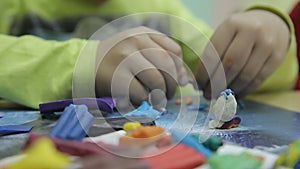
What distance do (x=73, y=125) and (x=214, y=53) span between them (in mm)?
234

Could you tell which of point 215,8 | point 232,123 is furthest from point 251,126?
point 215,8

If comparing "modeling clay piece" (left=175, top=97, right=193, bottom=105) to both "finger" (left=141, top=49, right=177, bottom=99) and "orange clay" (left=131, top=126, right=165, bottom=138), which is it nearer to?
"finger" (left=141, top=49, right=177, bottom=99)

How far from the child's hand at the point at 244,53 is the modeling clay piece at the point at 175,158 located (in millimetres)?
220

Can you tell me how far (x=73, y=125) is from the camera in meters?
0.26

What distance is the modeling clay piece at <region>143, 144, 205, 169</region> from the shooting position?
205mm

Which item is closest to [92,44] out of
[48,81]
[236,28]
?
[48,81]

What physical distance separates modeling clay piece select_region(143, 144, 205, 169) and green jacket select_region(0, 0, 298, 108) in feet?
0.66

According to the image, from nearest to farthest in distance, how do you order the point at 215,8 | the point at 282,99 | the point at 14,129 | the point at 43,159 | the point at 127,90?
the point at 43,159
the point at 14,129
the point at 127,90
the point at 282,99
the point at 215,8

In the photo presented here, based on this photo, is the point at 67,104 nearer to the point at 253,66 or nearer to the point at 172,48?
the point at 172,48

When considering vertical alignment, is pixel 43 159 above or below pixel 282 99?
above

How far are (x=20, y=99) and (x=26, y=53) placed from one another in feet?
0.21

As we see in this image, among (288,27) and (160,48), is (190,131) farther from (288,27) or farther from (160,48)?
(288,27)

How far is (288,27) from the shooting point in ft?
1.76

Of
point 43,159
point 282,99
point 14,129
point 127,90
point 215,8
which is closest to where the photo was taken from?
point 43,159
